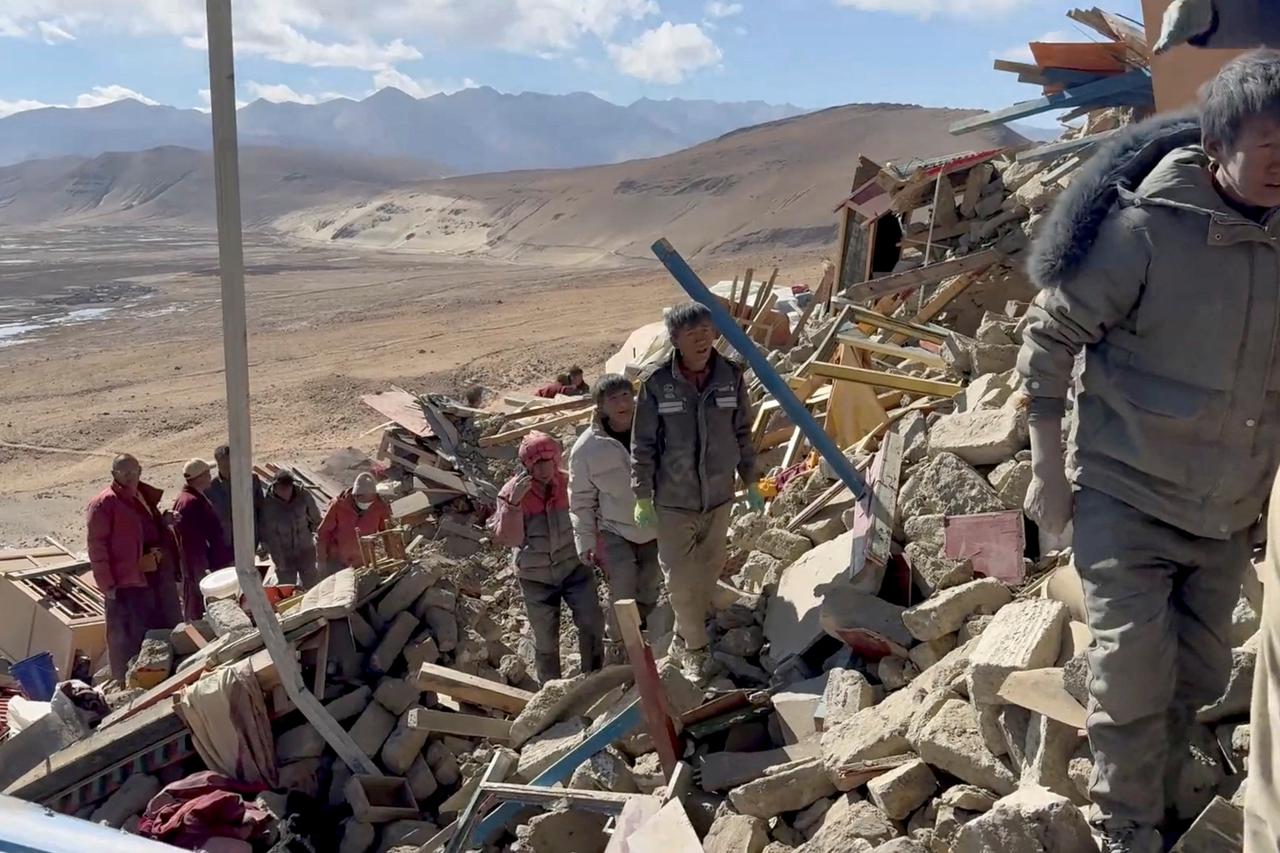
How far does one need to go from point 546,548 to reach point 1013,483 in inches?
92.1

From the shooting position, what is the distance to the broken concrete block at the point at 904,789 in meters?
3.46

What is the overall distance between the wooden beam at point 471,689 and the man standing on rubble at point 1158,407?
3.58m

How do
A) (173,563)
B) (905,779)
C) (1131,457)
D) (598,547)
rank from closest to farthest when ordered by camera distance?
(1131,457) < (905,779) < (598,547) < (173,563)

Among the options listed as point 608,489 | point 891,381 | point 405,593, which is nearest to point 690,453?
point 608,489

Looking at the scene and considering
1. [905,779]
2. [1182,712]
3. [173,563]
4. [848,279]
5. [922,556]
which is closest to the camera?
[1182,712]

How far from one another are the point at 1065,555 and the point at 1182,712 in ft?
5.97

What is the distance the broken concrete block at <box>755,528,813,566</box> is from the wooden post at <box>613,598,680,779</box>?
196 centimetres

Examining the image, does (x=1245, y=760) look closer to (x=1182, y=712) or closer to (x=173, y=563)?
(x=1182, y=712)

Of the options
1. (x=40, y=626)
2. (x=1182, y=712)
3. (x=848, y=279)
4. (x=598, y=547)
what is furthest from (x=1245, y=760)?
(x=848, y=279)

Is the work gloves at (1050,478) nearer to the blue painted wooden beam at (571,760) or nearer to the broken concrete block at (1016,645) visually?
the broken concrete block at (1016,645)

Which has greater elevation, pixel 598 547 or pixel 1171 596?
pixel 1171 596

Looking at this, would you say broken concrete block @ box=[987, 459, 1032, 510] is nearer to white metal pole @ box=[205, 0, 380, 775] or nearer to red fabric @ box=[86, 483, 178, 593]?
white metal pole @ box=[205, 0, 380, 775]

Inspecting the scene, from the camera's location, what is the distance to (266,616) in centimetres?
526

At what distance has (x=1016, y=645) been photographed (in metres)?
3.63
